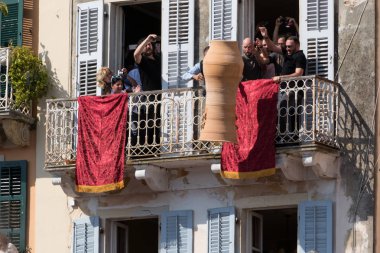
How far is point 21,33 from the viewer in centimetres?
3619

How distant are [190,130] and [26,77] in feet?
10.1

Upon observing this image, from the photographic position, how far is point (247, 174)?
32938 millimetres

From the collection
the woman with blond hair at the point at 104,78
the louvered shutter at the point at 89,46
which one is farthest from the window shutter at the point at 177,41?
the louvered shutter at the point at 89,46

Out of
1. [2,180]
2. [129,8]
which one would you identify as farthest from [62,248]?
[129,8]

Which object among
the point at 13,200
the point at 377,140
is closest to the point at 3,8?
the point at 13,200

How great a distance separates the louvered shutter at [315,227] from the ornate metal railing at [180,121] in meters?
0.97

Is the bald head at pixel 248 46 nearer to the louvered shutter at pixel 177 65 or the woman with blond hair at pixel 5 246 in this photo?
the louvered shutter at pixel 177 65

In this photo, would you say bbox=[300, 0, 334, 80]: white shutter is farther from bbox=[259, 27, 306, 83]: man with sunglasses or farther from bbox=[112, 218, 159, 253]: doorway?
bbox=[112, 218, 159, 253]: doorway

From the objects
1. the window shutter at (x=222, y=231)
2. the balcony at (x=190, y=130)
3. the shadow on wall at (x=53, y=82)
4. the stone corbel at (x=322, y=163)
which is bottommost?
the window shutter at (x=222, y=231)

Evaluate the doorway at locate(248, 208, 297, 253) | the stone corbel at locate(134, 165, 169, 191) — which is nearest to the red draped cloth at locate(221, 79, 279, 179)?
the doorway at locate(248, 208, 297, 253)

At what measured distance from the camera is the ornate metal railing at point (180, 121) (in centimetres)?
3281

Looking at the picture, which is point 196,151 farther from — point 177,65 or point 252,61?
point 177,65

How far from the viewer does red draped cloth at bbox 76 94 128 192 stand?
34.1 m

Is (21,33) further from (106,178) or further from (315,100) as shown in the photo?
(315,100)
